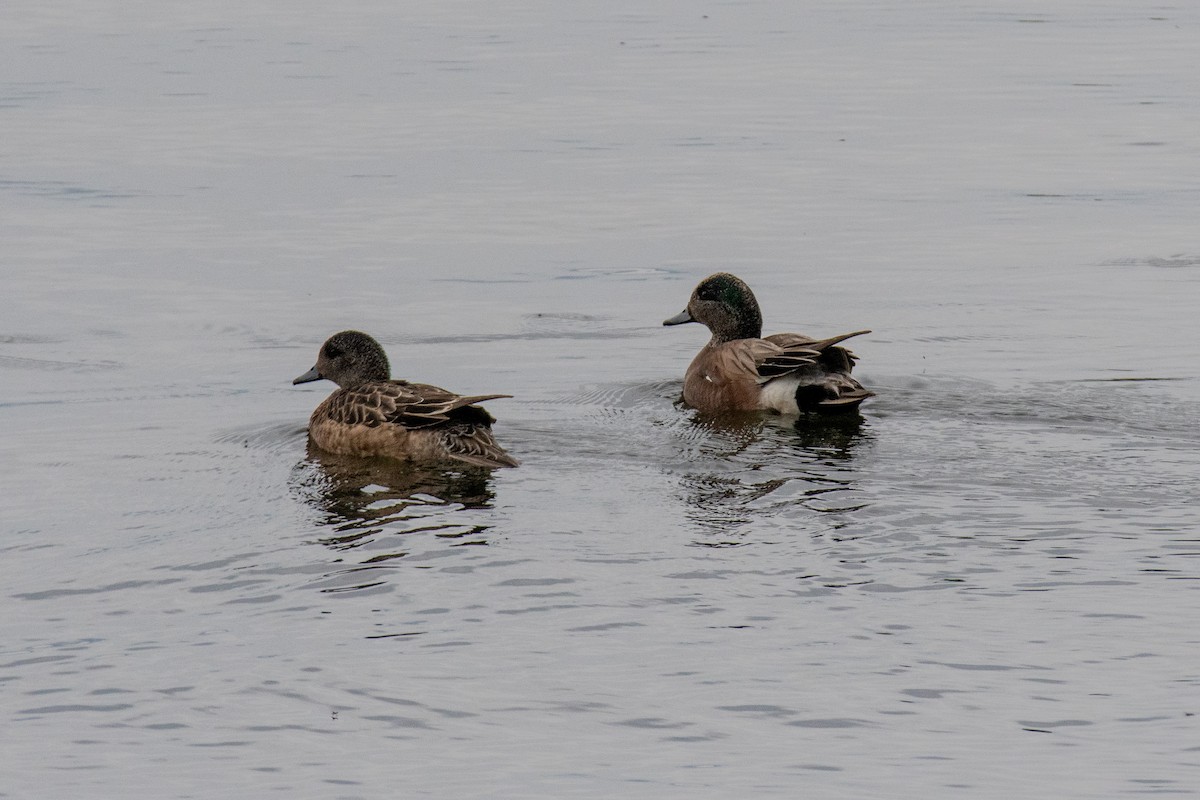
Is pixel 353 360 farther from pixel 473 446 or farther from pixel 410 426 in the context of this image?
pixel 473 446

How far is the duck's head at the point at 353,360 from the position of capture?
1238 centimetres

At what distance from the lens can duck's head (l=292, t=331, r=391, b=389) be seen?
12.4 meters

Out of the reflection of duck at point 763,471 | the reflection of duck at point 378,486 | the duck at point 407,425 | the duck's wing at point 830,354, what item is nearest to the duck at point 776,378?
the duck's wing at point 830,354

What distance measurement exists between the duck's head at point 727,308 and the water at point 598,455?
617mm

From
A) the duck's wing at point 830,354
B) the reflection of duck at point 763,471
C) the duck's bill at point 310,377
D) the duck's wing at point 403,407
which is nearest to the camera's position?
the reflection of duck at point 763,471

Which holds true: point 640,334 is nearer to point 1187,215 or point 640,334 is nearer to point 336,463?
point 336,463

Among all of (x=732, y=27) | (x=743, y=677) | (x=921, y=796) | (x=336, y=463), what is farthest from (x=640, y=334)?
(x=732, y=27)

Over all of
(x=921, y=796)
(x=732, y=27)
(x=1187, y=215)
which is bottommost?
(x=921, y=796)

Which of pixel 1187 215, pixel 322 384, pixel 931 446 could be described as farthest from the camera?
pixel 1187 215

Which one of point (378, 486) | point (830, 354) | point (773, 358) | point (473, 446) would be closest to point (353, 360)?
point (473, 446)

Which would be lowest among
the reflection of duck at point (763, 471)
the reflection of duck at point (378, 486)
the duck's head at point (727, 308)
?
the reflection of duck at point (378, 486)

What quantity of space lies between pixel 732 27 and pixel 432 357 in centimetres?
2499

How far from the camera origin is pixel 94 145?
2384 centimetres

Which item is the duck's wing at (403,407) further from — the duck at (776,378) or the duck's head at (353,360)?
the duck at (776,378)
